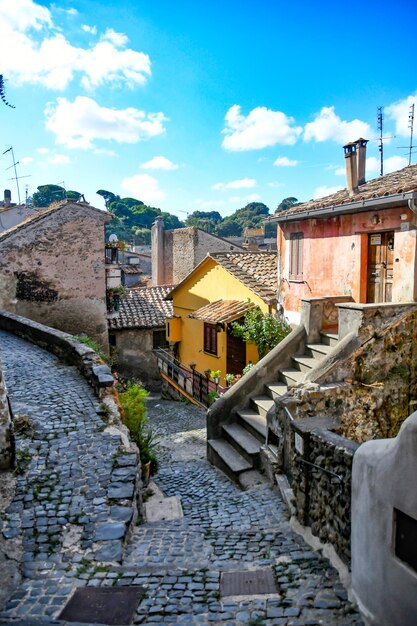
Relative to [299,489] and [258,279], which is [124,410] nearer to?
[299,489]

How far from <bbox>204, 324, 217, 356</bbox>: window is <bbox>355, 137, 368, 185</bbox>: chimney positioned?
707 cm

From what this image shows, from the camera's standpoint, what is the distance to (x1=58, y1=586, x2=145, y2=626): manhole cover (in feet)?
12.4

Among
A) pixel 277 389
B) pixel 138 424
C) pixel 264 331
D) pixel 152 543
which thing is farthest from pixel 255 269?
pixel 152 543

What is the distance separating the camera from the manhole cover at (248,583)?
4.35 metres

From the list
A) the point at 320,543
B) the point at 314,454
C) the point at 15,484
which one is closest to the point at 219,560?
the point at 320,543

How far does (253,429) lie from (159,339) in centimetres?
1322

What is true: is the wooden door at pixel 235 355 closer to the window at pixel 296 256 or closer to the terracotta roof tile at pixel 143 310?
the window at pixel 296 256

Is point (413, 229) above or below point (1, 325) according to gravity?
above

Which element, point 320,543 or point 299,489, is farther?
point 299,489

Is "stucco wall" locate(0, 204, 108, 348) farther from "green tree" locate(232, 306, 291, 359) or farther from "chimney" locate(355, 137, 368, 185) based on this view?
"chimney" locate(355, 137, 368, 185)

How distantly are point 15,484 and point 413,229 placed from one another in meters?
8.42

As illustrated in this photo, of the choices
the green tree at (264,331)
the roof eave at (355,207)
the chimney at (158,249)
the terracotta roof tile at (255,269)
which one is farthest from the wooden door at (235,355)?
the chimney at (158,249)

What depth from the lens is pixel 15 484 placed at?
5.77m

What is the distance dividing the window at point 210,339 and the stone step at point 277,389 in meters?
6.53
